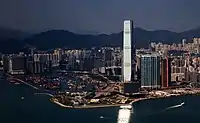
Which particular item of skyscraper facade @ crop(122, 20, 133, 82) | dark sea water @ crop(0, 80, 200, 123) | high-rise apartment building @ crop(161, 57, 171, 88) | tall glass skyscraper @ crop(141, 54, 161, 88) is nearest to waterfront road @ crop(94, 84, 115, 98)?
skyscraper facade @ crop(122, 20, 133, 82)

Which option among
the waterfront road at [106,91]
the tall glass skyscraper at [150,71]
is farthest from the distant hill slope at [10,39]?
the tall glass skyscraper at [150,71]

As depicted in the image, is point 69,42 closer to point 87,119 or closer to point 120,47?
point 120,47

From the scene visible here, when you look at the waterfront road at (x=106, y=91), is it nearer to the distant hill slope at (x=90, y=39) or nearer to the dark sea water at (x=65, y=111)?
the dark sea water at (x=65, y=111)

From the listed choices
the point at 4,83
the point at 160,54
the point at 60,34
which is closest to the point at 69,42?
the point at 60,34

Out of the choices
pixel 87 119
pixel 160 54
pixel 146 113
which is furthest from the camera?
pixel 160 54

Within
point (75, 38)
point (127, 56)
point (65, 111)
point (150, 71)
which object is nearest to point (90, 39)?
point (75, 38)

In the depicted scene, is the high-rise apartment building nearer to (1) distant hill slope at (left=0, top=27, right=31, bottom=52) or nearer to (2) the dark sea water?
(2) the dark sea water

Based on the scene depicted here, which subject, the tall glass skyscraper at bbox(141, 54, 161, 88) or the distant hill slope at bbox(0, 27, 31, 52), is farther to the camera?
the tall glass skyscraper at bbox(141, 54, 161, 88)

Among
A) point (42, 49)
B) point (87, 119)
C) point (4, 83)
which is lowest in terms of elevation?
point (87, 119)
